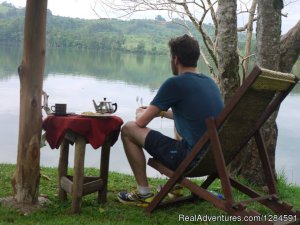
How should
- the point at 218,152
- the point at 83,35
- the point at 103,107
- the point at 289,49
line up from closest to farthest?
1. the point at 218,152
2. the point at 103,107
3. the point at 289,49
4. the point at 83,35

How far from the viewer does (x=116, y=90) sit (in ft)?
87.0

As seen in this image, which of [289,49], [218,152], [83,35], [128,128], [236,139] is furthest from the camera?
[83,35]

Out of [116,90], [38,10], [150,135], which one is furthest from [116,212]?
[116,90]

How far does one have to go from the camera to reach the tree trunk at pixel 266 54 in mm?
4930

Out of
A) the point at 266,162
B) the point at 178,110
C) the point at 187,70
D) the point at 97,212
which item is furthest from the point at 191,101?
the point at 97,212

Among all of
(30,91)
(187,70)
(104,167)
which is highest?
(187,70)

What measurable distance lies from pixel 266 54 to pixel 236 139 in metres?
1.57

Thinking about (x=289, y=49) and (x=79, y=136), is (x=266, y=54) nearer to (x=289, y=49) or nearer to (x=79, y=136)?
(x=289, y=49)

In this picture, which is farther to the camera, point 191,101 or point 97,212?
point 97,212

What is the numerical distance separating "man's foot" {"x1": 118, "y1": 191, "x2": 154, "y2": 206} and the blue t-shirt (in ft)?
2.15

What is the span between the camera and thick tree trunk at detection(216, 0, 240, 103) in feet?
17.0

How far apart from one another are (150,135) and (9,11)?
258 feet

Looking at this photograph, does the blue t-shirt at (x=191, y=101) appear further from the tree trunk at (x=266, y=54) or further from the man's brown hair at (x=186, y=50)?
the tree trunk at (x=266, y=54)

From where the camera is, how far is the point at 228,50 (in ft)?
17.0
